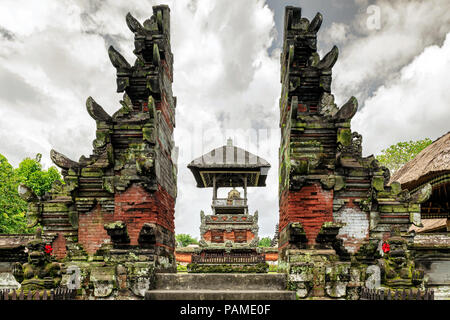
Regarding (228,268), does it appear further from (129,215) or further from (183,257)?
(129,215)

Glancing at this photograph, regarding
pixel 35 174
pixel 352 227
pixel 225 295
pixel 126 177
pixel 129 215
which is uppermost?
pixel 35 174

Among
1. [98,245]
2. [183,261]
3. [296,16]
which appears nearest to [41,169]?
[183,261]

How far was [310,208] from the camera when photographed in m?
5.82

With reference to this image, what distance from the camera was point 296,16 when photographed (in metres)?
6.82

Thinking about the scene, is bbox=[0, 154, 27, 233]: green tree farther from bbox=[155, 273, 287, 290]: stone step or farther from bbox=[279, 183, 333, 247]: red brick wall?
bbox=[279, 183, 333, 247]: red brick wall

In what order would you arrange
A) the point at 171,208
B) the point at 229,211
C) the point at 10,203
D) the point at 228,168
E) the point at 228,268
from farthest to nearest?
the point at 229,211 < the point at 10,203 < the point at 228,168 < the point at 228,268 < the point at 171,208

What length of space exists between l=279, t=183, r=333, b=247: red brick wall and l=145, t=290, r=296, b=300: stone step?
3.49 ft

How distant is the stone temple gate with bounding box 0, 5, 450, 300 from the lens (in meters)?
5.29

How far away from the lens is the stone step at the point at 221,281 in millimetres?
5539

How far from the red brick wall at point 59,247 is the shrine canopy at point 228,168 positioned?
12.3 meters

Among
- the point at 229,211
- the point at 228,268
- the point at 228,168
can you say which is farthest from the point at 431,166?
the point at 229,211

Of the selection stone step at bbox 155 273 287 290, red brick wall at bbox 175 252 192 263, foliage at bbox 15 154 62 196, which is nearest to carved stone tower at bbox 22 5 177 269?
stone step at bbox 155 273 287 290

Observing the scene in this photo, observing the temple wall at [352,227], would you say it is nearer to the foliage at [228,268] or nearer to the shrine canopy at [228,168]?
the foliage at [228,268]

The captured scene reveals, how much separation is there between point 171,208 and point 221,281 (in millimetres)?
2221
